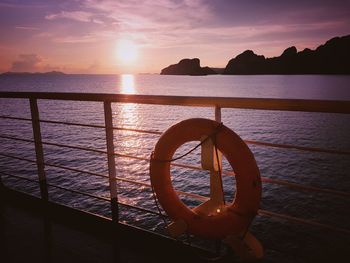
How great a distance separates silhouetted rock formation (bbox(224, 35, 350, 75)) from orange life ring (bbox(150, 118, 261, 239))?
387 feet

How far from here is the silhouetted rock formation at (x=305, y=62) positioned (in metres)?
106

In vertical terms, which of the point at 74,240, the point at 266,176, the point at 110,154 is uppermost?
the point at 110,154

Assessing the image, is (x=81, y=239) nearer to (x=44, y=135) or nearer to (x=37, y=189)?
(x=37, y=189)

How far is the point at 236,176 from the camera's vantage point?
1.55 meters

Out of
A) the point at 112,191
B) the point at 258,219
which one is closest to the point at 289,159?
the point at 258,219

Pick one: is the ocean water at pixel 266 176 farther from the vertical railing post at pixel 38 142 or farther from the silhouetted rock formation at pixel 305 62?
the silhouetted rock formation at pixel 305 62

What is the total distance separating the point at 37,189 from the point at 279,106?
11217 mm

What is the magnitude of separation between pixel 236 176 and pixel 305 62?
13603cm

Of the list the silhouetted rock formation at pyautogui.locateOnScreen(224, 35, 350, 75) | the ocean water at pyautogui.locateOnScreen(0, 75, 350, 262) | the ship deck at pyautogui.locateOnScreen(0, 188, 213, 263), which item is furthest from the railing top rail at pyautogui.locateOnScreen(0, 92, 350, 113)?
the silhouetted rock formation at pyautogui.locateOnScreen(224, 35, 350, 75)

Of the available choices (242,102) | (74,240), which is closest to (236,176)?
(242,102)

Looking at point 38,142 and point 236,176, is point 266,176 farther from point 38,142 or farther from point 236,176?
point 236,176

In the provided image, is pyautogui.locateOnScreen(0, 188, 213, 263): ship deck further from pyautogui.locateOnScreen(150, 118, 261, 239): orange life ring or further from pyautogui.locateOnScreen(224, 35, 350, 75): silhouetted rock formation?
pyautogui.locateOnScreen(224, 35, 350, 75): silhouetted rock formation

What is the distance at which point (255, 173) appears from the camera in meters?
1.51

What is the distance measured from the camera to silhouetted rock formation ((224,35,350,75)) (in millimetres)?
105875
